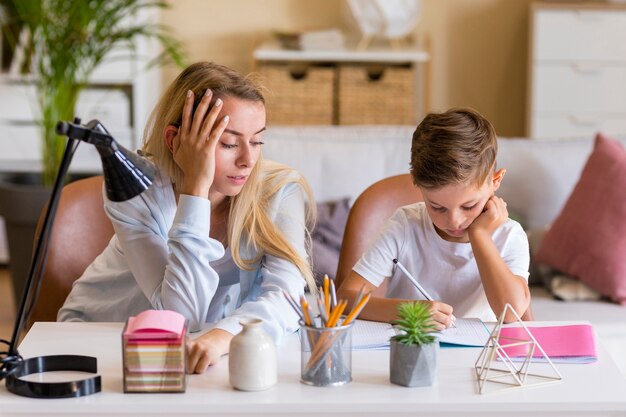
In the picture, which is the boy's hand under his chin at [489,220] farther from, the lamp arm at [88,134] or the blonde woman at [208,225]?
the lamp arm at [88,134]

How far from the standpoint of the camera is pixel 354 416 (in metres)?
1.29

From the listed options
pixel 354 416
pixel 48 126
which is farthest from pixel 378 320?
pixel 48 126

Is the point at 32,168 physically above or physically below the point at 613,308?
above

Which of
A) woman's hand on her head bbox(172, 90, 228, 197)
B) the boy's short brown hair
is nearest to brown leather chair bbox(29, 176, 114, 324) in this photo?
woman's hand on her head bbox(172, 90, 228, 197)

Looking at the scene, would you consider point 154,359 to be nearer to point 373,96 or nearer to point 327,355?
point 327,355

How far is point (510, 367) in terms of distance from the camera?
1402mm

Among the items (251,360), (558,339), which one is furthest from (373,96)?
(251,360)

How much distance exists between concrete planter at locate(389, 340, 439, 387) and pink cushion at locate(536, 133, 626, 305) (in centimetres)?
149

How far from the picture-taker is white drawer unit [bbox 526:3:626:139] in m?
4.40

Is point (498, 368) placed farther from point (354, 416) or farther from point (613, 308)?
point (613, 308)

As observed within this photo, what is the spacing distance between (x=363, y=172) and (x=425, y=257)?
1171 millimetres

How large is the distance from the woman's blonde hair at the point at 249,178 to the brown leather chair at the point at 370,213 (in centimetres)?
36

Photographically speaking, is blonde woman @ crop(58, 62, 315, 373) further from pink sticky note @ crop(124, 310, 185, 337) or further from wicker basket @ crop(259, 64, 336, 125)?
wicker basket @ crop(259, 64, 336, 125)

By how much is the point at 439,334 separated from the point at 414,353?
0.81ft
